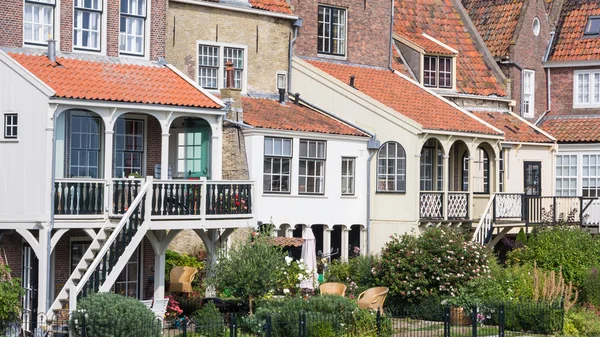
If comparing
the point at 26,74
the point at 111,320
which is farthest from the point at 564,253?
the point at 26,74

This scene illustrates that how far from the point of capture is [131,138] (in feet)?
104

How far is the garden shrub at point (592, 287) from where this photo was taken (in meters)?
35.3

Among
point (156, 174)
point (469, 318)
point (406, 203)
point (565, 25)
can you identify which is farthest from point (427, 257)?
point (565, 25)

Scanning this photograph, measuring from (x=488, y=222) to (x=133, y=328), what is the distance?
16746mm

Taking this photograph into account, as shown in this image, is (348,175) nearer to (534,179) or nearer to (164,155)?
(164,155)

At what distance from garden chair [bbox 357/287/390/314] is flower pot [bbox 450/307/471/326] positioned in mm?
1953

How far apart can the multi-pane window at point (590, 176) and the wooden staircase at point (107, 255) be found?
21055 mm

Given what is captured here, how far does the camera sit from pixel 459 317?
103ft

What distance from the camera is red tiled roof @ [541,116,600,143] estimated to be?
44.2m

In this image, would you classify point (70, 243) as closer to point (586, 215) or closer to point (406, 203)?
point (406, 203)

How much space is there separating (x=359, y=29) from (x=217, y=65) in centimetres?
673

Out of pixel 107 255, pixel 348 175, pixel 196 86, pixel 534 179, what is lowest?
pixel 107 255

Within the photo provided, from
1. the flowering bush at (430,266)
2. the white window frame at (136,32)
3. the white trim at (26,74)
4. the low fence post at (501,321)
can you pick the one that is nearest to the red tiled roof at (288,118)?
the white window frame at (136,32)

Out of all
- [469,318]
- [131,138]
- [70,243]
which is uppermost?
[131,138]
